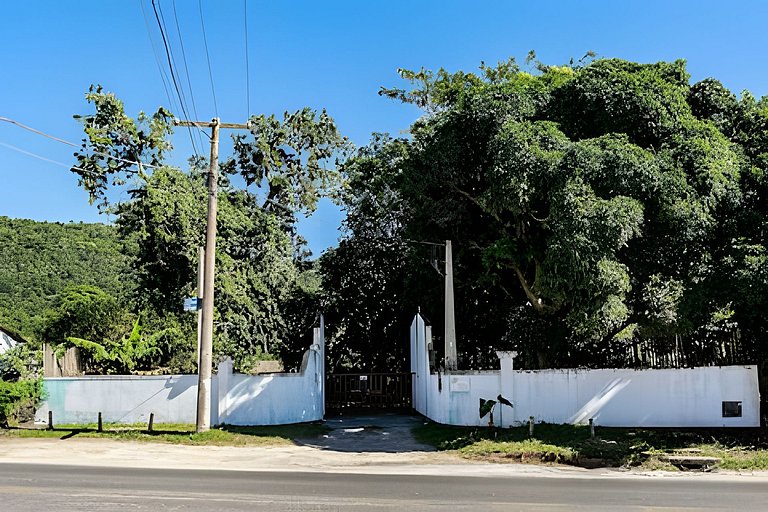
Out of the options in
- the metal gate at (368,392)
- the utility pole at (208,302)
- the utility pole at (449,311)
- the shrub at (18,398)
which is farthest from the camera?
the metal gate at (368,392)

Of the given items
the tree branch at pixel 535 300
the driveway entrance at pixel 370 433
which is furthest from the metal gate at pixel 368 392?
the tree branch at pixel 535 300

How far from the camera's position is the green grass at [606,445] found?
15.2m

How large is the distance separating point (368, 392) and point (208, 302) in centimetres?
1176

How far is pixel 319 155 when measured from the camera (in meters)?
34.1

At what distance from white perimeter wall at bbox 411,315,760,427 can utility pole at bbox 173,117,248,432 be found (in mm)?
6775

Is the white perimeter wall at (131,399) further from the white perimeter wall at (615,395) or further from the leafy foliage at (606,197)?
the leafy foliage at (606,197)

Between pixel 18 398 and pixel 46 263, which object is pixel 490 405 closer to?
pixel 18 398

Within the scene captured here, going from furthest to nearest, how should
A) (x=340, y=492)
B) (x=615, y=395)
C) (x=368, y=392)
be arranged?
1. (x=368, y=392)
2. (x=615, y=395)
3. (x=340, y=492)

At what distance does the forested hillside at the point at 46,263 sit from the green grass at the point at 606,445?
31.6 m

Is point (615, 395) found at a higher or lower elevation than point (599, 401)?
higher

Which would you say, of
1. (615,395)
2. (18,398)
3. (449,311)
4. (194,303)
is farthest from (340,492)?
(18,398)

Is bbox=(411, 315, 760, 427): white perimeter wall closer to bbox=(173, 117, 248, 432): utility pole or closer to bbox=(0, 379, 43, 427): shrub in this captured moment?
bbox=(173, 117, 248, 432): utility pole

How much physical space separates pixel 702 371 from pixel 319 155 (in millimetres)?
20562

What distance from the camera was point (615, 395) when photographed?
62.3 ft
